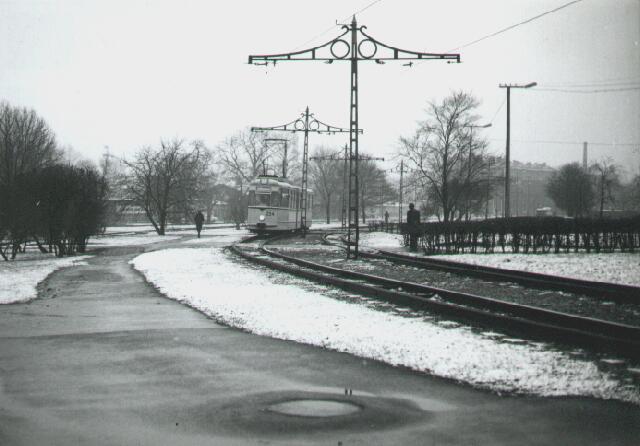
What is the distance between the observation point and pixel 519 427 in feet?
16.2

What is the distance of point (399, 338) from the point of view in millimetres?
8688

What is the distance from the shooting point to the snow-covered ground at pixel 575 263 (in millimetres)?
18109

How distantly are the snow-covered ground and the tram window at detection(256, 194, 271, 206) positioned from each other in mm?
16492

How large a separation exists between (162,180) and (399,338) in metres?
44.8

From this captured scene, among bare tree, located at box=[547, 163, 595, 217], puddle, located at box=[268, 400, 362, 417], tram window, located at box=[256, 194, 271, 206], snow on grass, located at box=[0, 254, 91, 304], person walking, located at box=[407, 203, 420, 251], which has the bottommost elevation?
snow on grass, located at box=[0, 254, 91, 304]

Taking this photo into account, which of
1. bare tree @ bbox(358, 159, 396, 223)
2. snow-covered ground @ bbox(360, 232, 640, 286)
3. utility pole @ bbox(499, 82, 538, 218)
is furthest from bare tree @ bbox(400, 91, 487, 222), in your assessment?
bare tree @ bbox(358, 159, 396, 223)

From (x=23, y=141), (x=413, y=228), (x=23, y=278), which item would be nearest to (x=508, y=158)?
(x=413, y=228)

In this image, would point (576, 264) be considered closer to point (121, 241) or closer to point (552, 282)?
point (552, 282)

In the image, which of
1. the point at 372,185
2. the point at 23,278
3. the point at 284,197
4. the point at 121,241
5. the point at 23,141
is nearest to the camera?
the point at 23,278

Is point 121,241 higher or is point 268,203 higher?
point 268,203

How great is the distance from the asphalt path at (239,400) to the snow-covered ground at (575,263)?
1195 centimetres

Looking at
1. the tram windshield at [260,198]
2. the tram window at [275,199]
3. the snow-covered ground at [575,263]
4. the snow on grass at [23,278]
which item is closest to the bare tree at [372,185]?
the tram window at [275,199]

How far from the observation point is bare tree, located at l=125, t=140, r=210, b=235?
163 ft

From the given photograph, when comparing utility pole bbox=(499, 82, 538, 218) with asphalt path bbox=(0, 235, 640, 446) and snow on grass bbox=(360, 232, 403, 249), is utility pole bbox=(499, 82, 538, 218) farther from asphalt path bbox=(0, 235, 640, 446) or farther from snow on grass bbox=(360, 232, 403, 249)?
asphalt path bbox=(0, 235, 640, 446)
